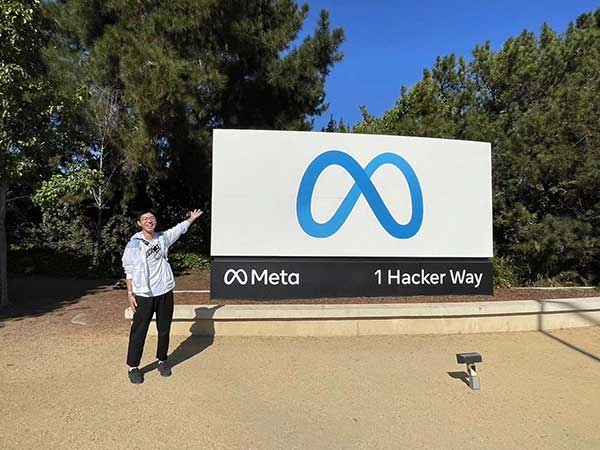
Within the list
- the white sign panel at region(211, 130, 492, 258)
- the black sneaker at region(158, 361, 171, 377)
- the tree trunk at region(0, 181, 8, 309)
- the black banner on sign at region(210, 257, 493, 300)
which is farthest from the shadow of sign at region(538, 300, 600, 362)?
the tree trunk at region(0, 181, 8, 309)

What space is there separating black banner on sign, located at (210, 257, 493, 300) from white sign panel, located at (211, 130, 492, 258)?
14 cm

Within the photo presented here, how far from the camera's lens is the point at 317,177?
738 cm

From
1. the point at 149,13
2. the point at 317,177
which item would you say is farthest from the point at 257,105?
the point at 317,177

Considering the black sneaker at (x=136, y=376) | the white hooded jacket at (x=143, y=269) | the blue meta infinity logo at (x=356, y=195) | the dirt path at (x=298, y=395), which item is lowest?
the dirt path at (x=298, y=395)

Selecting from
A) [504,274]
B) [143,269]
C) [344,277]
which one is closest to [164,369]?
[143,269]

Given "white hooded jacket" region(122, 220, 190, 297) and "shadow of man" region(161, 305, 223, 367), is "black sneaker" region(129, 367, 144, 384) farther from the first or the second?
"shadow of man" region(161, 305, 223, 367)

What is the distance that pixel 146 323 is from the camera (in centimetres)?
458

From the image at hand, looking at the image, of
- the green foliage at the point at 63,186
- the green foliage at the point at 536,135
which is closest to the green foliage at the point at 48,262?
the green foliage at the point at 63,186

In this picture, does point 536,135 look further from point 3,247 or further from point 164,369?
point 3,247

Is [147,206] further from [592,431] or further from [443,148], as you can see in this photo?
[592,431]

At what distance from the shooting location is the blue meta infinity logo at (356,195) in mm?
7305

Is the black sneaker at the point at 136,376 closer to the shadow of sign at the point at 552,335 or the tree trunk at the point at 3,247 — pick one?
the tree trunk at the point at 3,247

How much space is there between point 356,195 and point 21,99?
16.7ft

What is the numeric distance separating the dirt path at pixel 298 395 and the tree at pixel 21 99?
2660mm
